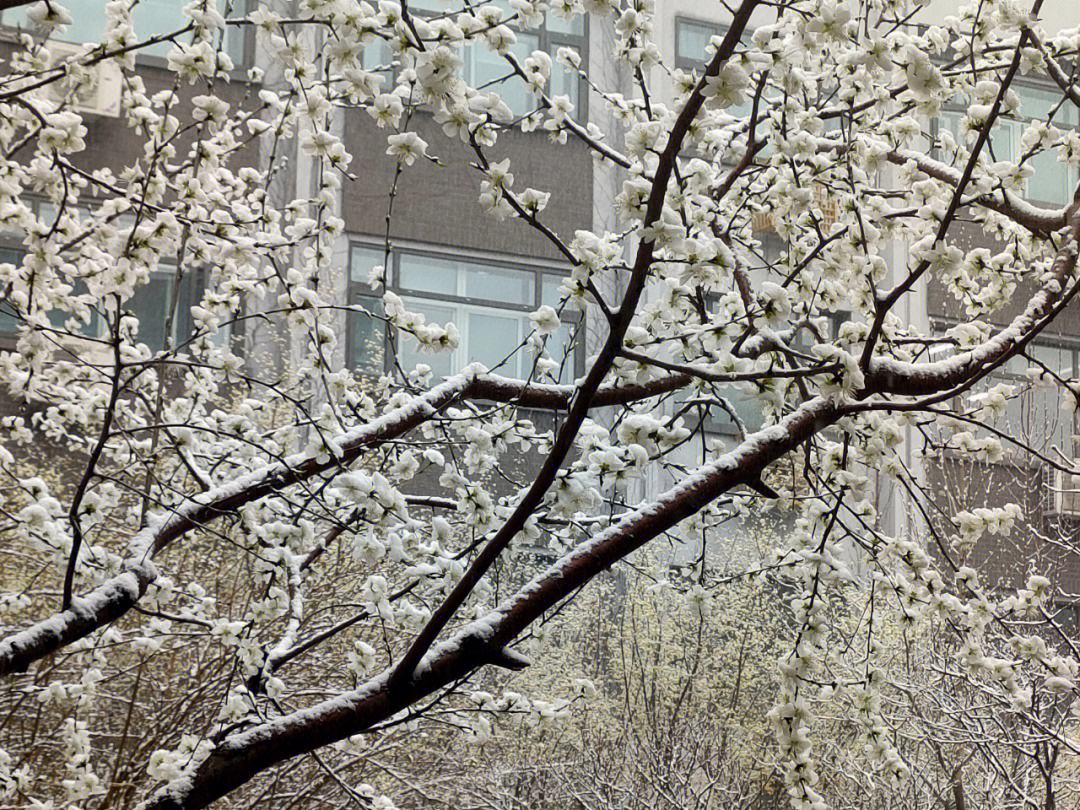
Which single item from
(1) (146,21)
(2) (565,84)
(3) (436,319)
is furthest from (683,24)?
(1) (146,21)

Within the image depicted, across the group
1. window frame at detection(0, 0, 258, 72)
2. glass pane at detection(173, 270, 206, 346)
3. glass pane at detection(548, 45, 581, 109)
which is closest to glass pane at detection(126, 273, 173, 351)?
glass pane at detection(173, 270, 206, 346)

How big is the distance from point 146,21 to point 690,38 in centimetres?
603

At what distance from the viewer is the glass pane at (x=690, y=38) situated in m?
15.3

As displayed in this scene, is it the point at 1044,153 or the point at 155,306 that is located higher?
the point at 1044,153

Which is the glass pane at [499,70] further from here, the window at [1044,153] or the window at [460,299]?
the window at [1044,153]

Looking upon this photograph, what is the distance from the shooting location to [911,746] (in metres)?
10.6

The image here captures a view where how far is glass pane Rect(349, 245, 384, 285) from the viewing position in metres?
13.4

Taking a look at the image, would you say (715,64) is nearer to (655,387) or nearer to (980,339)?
(655,387)

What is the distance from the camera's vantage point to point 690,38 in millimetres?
15477

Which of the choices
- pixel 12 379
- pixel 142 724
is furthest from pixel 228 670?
pixel 12 379

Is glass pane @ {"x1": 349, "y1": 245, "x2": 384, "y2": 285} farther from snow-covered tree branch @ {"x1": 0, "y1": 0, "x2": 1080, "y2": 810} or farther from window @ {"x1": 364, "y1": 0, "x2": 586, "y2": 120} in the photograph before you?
snow-covered tree branch @ {"x1": 0, "y1": 0, "x2": 1080, "y2": 810}

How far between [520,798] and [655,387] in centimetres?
729

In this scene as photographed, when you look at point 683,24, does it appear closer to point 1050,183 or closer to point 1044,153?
point 1044,153

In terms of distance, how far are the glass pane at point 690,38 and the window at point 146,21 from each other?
4.82m
